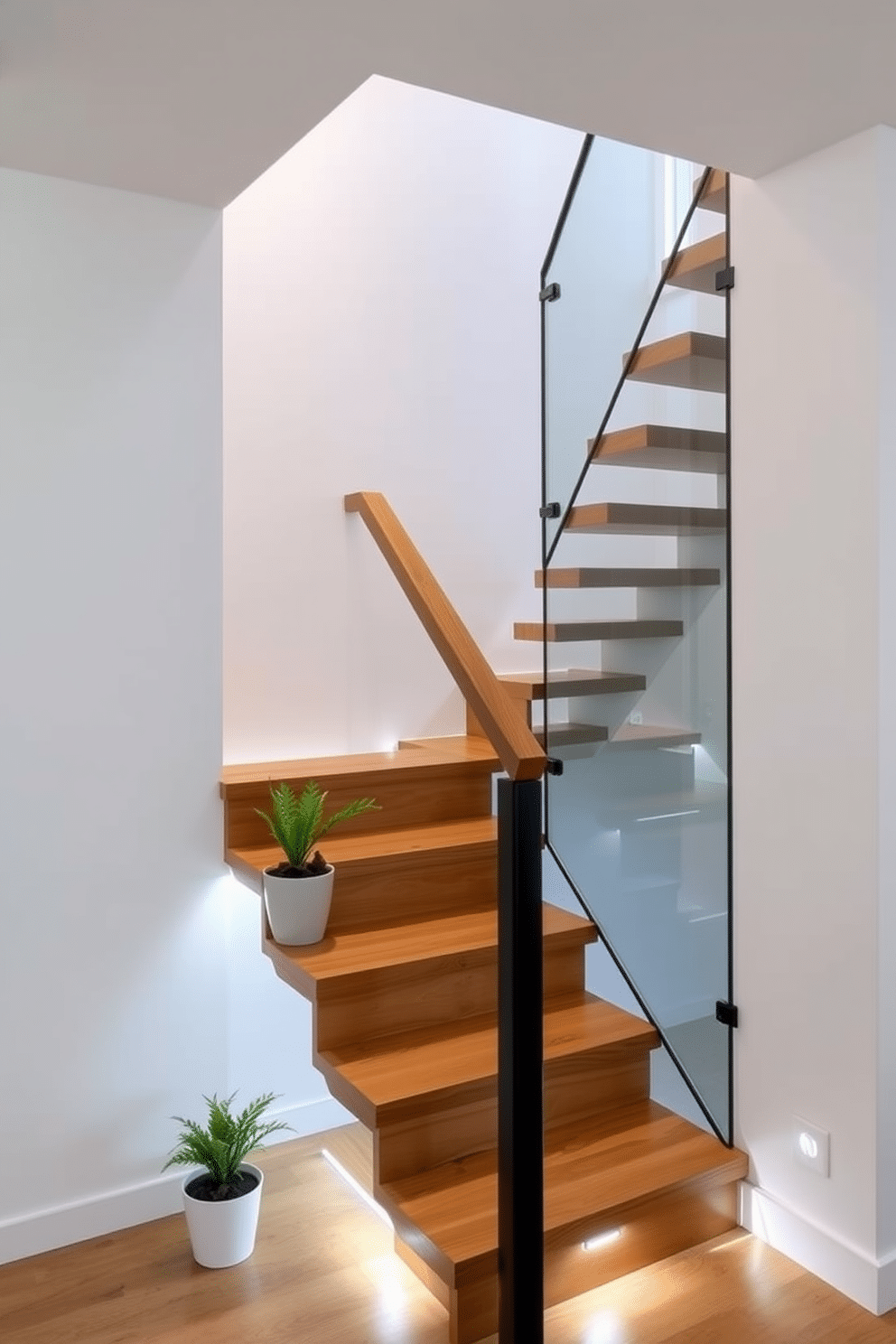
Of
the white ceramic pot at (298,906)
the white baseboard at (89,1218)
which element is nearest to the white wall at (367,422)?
the white ceramic pot at (298,906)

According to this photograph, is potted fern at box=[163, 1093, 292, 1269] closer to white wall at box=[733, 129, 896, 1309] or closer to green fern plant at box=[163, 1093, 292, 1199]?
green fern plant at box=[163, 1093, 292, 1199]

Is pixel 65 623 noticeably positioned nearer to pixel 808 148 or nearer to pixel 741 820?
pixel 741 820

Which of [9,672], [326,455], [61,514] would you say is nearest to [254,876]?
[9,672]

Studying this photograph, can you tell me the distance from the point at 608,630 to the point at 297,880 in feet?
3.56

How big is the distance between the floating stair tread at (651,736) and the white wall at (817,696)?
0.19 metres

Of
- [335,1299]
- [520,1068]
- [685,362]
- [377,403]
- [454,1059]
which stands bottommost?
[335,1299]

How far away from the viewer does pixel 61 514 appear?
2.52 m

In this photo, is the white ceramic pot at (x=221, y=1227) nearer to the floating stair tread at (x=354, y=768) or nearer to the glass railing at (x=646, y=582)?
the floating stair tread at (x=354, y=768)

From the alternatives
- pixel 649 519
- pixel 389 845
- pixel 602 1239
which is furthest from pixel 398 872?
pixel 649 519

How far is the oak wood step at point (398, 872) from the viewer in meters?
2.78

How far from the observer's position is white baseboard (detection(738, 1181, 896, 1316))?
2246mm

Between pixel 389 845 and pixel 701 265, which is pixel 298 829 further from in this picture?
pixel 701 265

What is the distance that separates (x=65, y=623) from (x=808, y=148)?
76.4 inches

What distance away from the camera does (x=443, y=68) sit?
189 cm
